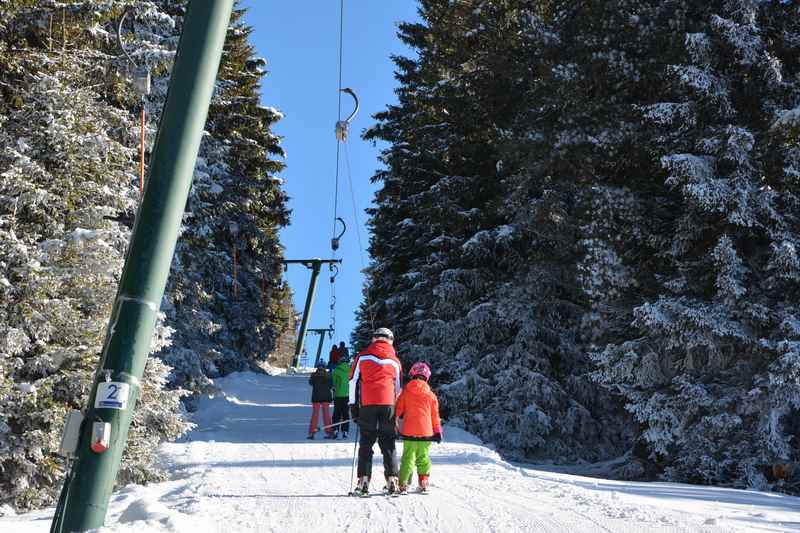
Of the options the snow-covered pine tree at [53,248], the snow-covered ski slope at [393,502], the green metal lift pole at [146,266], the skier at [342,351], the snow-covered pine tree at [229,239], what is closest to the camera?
the green metal lift pole at [146,266]

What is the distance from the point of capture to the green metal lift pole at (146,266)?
4.57 metres

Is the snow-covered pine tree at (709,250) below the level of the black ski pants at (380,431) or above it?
above

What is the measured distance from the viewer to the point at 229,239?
96.2ft

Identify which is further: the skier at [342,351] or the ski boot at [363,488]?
the skier at [342,351]

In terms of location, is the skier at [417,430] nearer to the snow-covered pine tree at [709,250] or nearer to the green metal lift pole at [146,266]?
the green metal lift pole at [146,266]

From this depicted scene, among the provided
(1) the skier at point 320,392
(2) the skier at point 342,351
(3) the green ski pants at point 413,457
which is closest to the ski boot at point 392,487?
(3) the green ski pants at point 413,457

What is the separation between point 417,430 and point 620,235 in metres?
8.58

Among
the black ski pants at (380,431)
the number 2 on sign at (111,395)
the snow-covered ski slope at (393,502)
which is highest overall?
the number 2 on sign at (111,395)

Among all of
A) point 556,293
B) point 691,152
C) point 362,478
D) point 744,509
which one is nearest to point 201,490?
point 362,478

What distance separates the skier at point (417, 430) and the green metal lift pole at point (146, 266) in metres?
4.98

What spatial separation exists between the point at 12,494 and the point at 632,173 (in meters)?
14.0

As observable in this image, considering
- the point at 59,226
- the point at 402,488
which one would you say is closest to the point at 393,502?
the point at 402,488

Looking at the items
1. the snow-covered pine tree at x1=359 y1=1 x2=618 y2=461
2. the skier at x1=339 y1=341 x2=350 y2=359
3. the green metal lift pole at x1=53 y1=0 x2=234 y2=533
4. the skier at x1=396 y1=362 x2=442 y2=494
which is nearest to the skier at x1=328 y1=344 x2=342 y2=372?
the skier at x1=339 y1=341 x2=350 y2=359

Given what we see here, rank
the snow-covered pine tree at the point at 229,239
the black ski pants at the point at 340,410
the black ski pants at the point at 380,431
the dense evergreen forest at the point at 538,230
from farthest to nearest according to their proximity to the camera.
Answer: the snow-covered pine tree at the point at 229,239 → the black ski pants at the point at 340,410 → the dense evergreen forest at the point at 538,230 → the black ski pants at the point at 380,431
